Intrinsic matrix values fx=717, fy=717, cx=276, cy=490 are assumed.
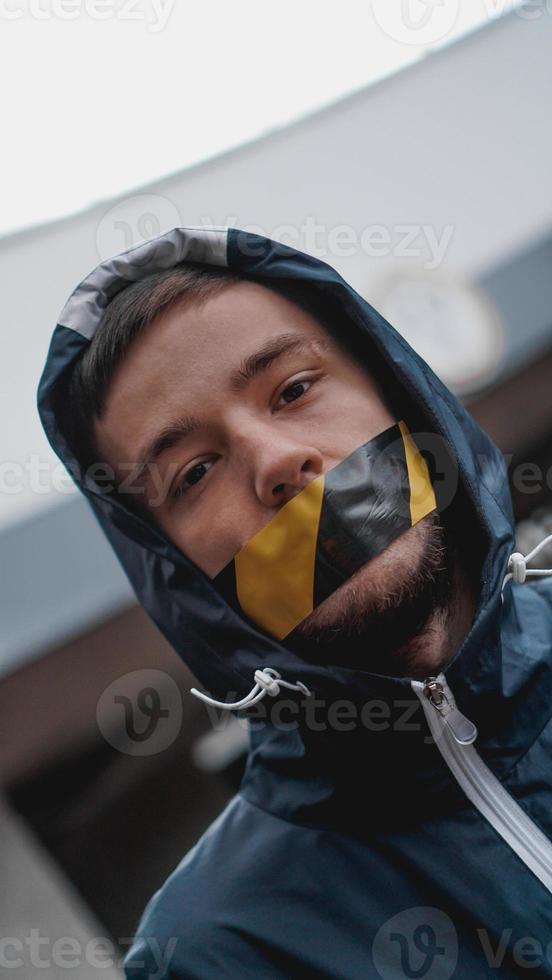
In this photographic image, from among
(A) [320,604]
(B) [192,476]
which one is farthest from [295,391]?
(A) [320,604]

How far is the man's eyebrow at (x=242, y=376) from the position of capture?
3.19 ft

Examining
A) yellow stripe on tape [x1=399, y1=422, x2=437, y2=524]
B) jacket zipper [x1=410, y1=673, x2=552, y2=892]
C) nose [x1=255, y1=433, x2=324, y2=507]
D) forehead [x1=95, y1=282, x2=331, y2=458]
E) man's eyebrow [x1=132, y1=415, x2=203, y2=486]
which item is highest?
forehead [x1=95, y1=282, x2=331, y2=458]

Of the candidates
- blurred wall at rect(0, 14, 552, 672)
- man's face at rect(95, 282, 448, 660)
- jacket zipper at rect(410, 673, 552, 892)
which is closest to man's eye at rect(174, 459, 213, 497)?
man's face at rect(95, 282, 448, 660)

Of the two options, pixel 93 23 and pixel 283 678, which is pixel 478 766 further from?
pixel 93 23

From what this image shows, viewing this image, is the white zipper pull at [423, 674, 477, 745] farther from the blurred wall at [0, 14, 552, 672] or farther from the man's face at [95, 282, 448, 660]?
the blurred wall at [0, 14, 552, 672]

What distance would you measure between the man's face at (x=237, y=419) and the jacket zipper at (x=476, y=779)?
0.49 ft

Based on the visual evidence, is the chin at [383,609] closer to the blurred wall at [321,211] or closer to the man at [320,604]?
the man at [320,604]

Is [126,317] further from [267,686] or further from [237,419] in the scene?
[267,686]

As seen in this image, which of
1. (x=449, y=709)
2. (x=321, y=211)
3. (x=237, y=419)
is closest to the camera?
(x=449, y=709)

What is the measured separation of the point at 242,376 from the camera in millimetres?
971

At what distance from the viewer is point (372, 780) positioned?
2.99ft

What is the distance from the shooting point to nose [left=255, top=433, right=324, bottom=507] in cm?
91

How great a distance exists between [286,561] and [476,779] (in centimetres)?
34

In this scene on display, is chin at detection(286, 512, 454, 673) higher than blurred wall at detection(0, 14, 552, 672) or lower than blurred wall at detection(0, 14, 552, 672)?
lower
